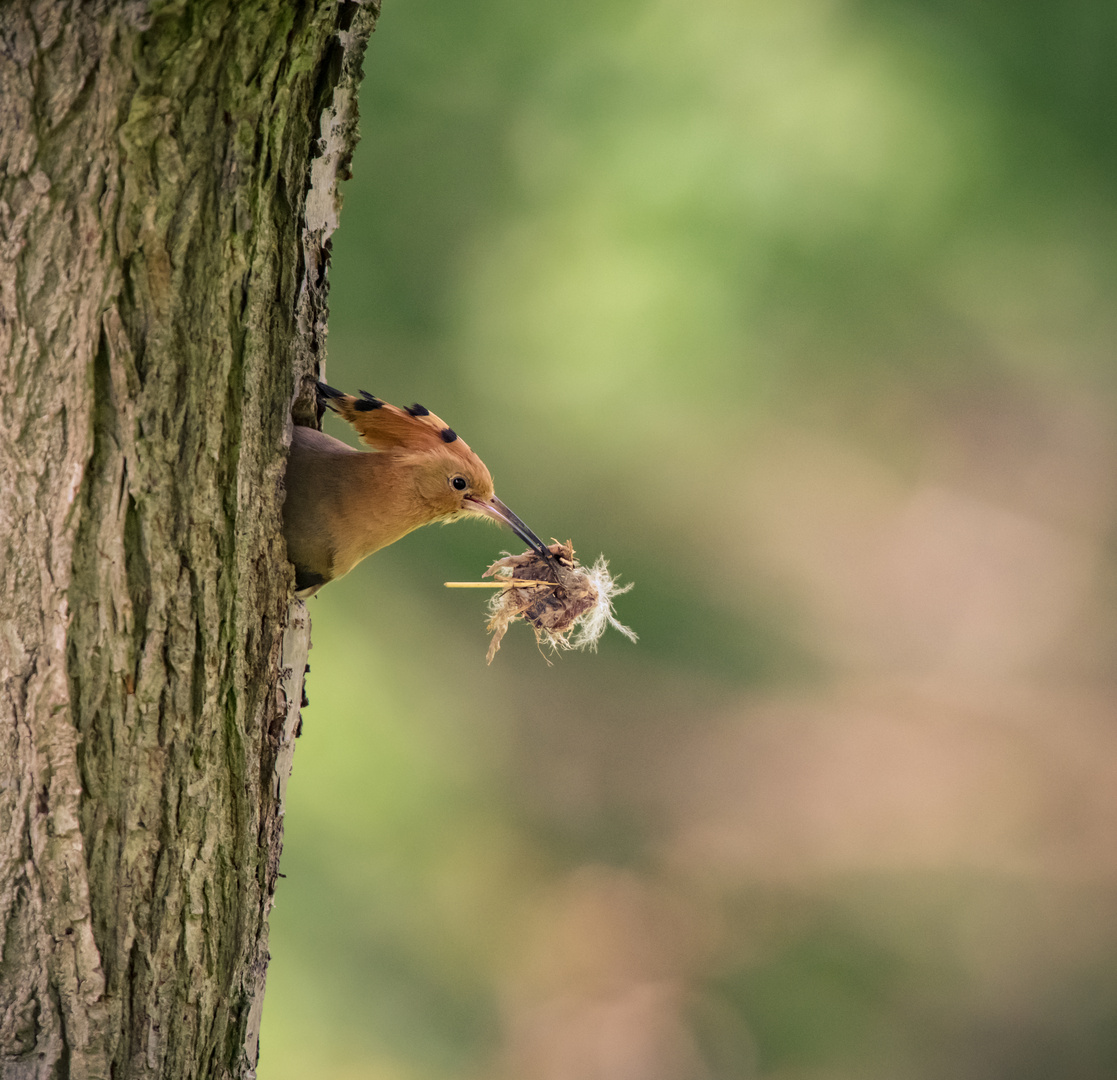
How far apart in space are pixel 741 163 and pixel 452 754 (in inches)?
90.2

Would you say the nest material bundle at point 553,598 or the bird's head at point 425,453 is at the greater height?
the bird's head at point 425,453

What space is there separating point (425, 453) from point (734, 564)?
3396 mm

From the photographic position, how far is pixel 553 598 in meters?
1.57

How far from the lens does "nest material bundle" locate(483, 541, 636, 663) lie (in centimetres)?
156

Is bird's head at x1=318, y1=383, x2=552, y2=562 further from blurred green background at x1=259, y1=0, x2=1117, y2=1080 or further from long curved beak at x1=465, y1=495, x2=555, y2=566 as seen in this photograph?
blurred green background at x1=259, y1=0, x2=1117, y2=1080

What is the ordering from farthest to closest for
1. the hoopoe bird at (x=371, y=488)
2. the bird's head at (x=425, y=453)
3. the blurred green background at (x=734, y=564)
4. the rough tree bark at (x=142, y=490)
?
the blurred green background at (x=734, y=564) < the bird's head at (x=425, y=453) < the hoopoe bird at (x=371, y=488) < the rough tree bark at (x=142, y=490)

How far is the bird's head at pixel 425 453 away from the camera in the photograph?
1469 mm

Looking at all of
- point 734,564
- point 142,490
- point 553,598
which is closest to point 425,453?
point 553,598

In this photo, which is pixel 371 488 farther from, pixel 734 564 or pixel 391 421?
pixel 734 564

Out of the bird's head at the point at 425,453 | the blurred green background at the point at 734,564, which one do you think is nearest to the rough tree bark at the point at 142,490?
the bird's head at the point at 425,453

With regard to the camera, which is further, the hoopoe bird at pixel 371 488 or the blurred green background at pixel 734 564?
the blurred green background at pixel 734 564

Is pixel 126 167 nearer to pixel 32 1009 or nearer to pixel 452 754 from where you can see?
pixel 32 1009

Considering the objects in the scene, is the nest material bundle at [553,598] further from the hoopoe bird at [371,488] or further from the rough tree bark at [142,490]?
the rough tree bark at [142,490]

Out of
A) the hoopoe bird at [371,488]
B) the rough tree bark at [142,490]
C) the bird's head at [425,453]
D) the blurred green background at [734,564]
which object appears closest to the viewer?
the rough tree bark at [142,490]
